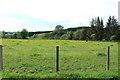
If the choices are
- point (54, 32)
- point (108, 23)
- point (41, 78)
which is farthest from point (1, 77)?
point (108, 23)

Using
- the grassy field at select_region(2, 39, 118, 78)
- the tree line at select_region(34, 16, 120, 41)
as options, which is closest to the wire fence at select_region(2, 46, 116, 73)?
the grassy field at select_region(2, 39, 118, 78)

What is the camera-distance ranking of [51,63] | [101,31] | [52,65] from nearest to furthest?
[52,65], [51,63], [101,31]

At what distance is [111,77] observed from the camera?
20.0ft

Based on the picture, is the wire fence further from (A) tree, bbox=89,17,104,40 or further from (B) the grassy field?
(A) tree, bbox=89,17,104,40

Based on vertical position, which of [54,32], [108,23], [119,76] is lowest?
[119,76]

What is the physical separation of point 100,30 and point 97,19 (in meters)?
6.44

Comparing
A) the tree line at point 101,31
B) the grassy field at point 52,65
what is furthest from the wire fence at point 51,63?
the tree line at point 101,31

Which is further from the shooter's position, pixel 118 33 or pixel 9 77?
pixel 118 33

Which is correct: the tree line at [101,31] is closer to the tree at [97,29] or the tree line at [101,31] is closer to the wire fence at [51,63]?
the tree at [97,29]

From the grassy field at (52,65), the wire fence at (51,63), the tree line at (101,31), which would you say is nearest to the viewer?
the grassy field at (52,65)

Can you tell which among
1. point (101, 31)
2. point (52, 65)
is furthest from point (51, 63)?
point (101, 31)

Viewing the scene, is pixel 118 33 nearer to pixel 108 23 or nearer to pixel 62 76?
pixel 108 23

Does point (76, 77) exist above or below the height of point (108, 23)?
below

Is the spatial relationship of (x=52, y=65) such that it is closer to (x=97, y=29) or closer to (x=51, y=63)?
(x=51, y=63)
